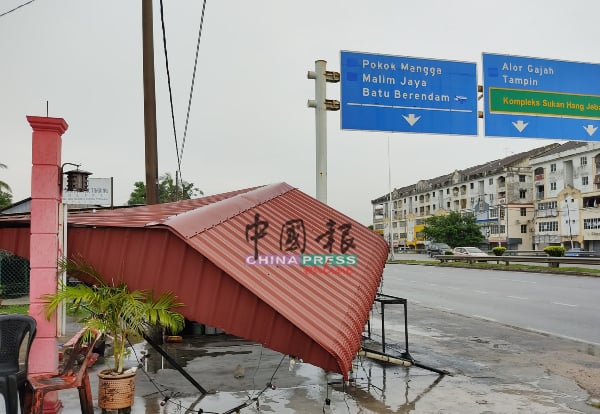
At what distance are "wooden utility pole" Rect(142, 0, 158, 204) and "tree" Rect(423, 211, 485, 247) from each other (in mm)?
62784

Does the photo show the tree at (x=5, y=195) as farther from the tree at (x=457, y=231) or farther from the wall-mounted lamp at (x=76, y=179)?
the tree at (x=457, y=231)

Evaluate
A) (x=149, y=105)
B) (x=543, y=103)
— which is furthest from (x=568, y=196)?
(x=149, y=105)

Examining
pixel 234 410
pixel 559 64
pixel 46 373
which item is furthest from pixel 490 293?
pixel 46 373

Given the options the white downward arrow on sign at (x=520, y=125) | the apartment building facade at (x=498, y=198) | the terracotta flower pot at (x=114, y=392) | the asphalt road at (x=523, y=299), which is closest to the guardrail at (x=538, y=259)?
the asphalt road at (x=523, y=299)

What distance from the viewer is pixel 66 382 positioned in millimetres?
5461

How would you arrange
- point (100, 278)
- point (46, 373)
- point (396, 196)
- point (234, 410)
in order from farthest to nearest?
point (396, 196)
point (234, 410)
point (46, 373)
point (100, 278)

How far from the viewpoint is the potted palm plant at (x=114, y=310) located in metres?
5.11

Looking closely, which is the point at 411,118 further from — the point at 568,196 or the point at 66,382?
the point at 568,196

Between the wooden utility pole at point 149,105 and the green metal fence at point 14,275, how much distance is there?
11348 mm

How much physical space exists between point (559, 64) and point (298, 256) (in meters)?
9.90

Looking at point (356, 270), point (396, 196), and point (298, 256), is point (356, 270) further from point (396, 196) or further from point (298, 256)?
point (396, 196)

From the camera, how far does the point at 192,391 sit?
746cm

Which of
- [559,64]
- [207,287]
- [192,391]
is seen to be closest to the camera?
[207,287]

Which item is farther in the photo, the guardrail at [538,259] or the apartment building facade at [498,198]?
the apartment building facade at [498,198]
